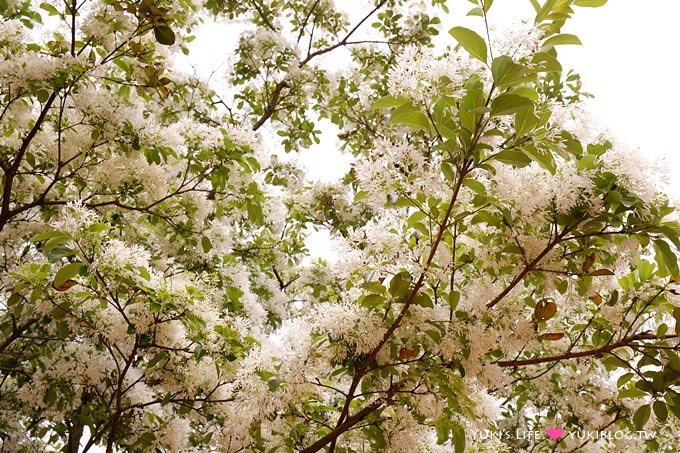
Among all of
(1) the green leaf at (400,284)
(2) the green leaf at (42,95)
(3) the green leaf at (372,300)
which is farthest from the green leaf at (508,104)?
(2) the green leaf at (42,95)

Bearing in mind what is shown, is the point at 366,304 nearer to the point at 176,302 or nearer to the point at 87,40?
the point at 176,302

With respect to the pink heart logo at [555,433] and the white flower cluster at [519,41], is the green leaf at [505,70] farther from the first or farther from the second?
the pink heart logo at [555,433]

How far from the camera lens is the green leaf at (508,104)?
4.46 ft

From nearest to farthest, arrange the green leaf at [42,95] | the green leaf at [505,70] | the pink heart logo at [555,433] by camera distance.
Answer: the green leaf at [505,70] → the green leaf at [42,95] → the pink heart logo at [555,433]

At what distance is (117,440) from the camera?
3059mm

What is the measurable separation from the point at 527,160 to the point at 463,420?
4.02ft

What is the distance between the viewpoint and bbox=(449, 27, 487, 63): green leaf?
143cm

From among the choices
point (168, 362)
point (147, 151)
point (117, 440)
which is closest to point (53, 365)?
point (117, 440)

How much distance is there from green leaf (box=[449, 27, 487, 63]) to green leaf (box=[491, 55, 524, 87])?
0.10m

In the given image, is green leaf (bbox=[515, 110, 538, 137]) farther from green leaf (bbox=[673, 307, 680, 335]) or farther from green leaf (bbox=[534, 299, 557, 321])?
green leaf (bbox=[673, 307, 680, 335])

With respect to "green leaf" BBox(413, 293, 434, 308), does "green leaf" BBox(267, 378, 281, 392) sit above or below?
below

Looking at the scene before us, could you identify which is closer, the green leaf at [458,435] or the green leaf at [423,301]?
the green leaf at [423,301]

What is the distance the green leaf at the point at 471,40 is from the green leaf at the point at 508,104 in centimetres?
15

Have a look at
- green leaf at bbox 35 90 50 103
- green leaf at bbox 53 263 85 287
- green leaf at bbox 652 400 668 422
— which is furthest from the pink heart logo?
green leaf at bbox 35 90 50 103
